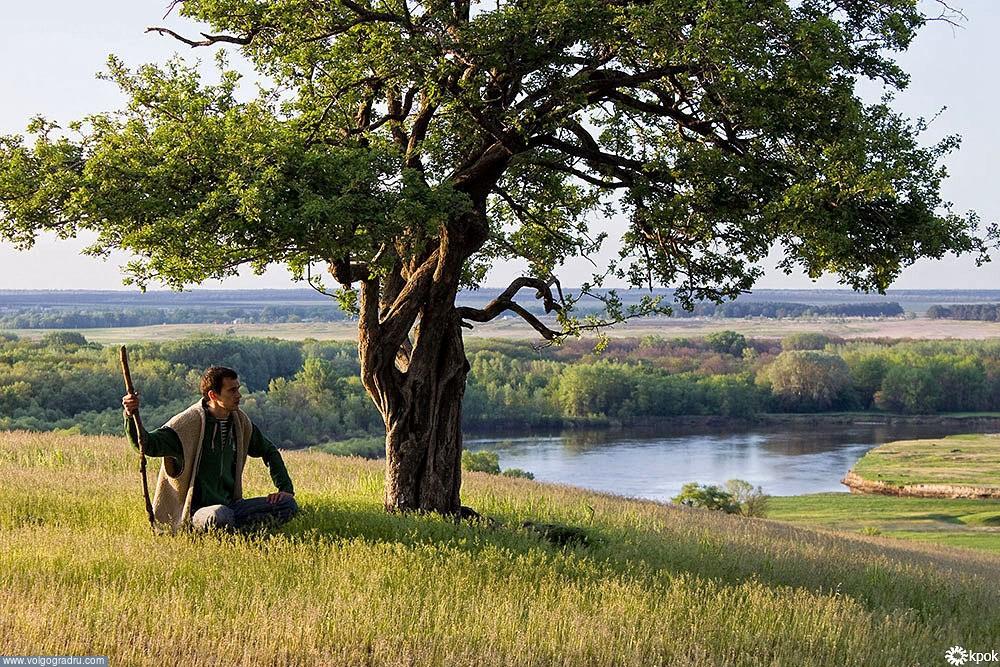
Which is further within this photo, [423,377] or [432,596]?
[423,377]

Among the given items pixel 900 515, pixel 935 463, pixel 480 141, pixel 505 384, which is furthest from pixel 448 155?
pixel 505 384

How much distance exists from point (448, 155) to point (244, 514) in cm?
586

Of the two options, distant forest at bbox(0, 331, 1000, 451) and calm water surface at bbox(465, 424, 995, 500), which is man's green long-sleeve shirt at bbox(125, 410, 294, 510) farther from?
distant forest at bbox(0, 331, 1000, 451)

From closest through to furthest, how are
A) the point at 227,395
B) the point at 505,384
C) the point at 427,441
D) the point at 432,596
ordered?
the point at 432,596 → the point at 227,395 → the point at 427,441 → the point at 505,384

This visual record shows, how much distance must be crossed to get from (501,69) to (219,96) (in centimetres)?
308

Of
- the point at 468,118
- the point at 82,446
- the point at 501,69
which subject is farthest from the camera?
the point at 82,446

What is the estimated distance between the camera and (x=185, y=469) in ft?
34.1

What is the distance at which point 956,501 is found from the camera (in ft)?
216

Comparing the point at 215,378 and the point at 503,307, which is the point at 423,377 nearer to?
the point at 503,307

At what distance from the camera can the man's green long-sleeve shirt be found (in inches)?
393

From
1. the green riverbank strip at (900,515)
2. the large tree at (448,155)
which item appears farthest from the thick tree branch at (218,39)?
the green riverbank strip at (900,515)

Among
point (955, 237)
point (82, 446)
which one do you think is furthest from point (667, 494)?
point (955, 237)

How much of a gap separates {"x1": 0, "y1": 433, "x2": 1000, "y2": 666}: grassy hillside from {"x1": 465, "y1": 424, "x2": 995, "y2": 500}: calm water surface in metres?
42.3

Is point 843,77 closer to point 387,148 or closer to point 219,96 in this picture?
point 387,148
